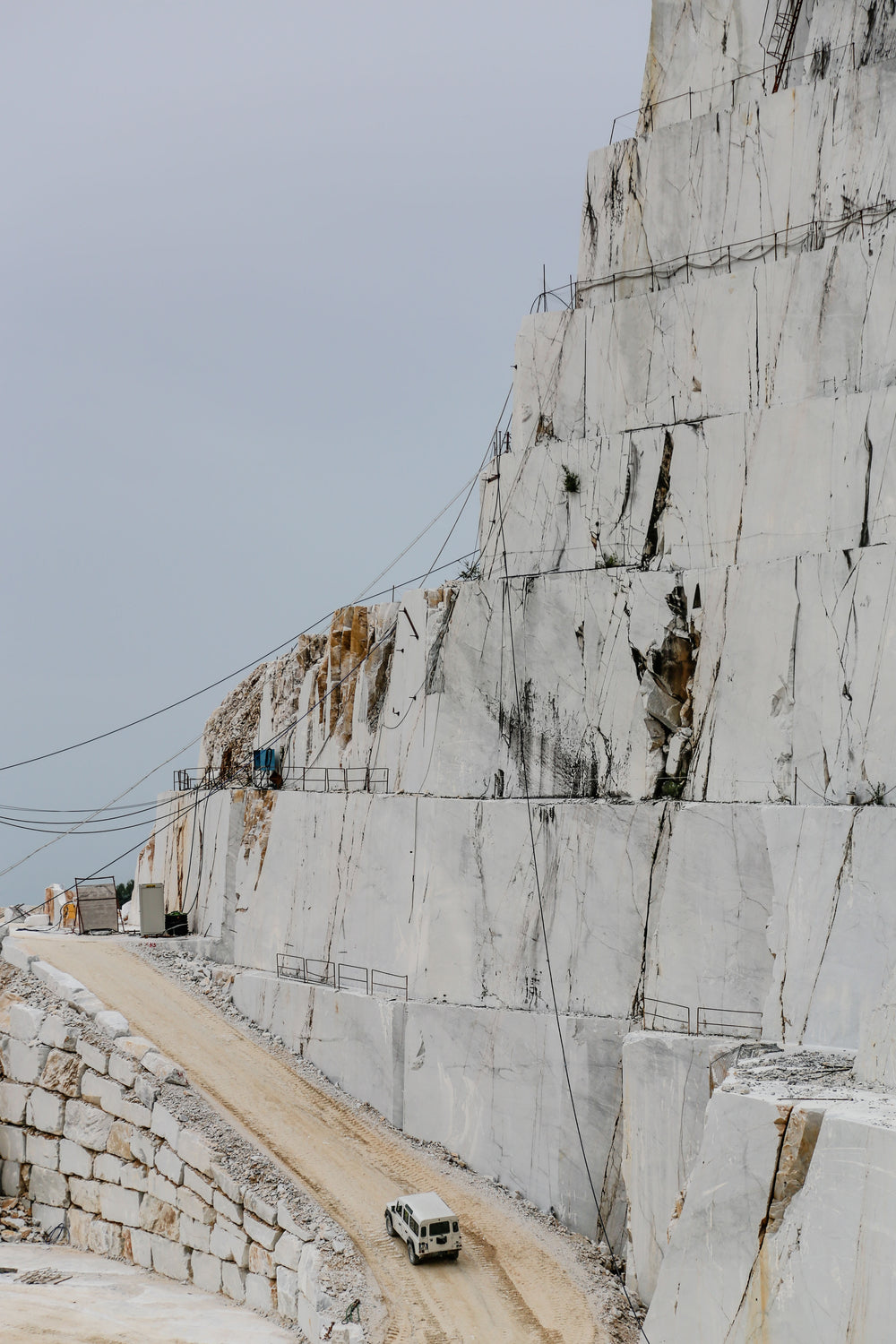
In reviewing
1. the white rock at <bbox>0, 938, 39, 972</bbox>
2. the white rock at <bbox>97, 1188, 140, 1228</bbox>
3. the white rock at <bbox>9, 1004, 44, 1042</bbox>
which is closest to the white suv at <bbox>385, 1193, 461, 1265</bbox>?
the white rock at <bbox>97, 1188, 140, 1228</bbox>

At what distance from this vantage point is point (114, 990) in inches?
1073

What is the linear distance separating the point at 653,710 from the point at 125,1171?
1346cm

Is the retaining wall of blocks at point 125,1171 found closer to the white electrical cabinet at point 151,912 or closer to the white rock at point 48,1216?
the white rock at point 48,1216

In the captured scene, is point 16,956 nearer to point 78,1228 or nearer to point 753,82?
point 78,1228

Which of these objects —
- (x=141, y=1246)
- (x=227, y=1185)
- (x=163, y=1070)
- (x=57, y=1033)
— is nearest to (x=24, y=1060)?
(x=57, y=1033)

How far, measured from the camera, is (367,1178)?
849 inches

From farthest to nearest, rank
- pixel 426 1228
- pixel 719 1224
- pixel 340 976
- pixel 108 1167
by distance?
pixel 340 976, pixel 108 1167, pixel 426 1228, pixel 719 1224

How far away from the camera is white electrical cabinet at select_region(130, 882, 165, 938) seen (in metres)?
31.3

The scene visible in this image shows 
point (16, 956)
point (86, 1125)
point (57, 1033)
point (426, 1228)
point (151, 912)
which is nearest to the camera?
point (426, 1228)

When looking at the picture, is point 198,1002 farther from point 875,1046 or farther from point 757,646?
point 875,1046

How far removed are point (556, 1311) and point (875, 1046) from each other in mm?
7606

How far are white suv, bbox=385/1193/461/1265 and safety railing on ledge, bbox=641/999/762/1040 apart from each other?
4430 millimetres

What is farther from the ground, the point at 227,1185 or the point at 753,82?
the point at 753,82

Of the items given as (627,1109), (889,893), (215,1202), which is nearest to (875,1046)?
(889,893)
